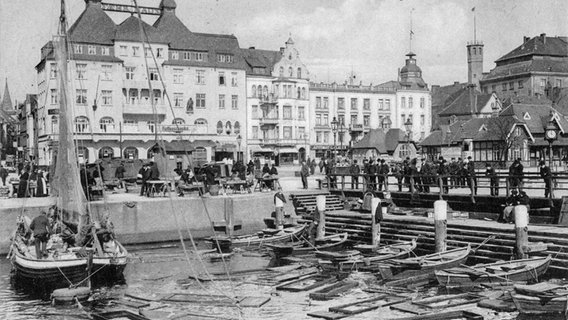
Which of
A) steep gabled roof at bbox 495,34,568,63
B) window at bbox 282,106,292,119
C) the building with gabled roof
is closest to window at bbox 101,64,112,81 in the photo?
→ window at bbox 282,106,292,119

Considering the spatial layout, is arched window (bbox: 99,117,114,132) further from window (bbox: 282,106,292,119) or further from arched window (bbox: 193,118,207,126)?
window (bbox: 282,106,292,119)

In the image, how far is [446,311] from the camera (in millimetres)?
17000

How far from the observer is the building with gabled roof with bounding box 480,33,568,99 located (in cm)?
11194

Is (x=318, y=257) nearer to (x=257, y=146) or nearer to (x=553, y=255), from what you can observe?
(x=553, y=255)

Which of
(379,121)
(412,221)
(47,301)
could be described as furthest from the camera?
(379,121)

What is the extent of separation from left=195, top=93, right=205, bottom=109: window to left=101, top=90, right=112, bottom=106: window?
10.8m

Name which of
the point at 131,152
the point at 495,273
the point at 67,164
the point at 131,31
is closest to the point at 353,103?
the point at 131,31

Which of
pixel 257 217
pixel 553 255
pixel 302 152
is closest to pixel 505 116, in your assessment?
pixel 302 152

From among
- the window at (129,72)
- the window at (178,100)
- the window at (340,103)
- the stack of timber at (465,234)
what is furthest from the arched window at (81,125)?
the stack of timber at (465,234)

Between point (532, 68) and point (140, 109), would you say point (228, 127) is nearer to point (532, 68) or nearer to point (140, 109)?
point (140, 109)

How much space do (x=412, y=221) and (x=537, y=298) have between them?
12.1 m

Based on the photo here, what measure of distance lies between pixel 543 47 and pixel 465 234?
100 metres

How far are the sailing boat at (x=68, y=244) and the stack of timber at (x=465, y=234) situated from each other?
1179 cm

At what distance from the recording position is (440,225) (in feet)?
81.0
